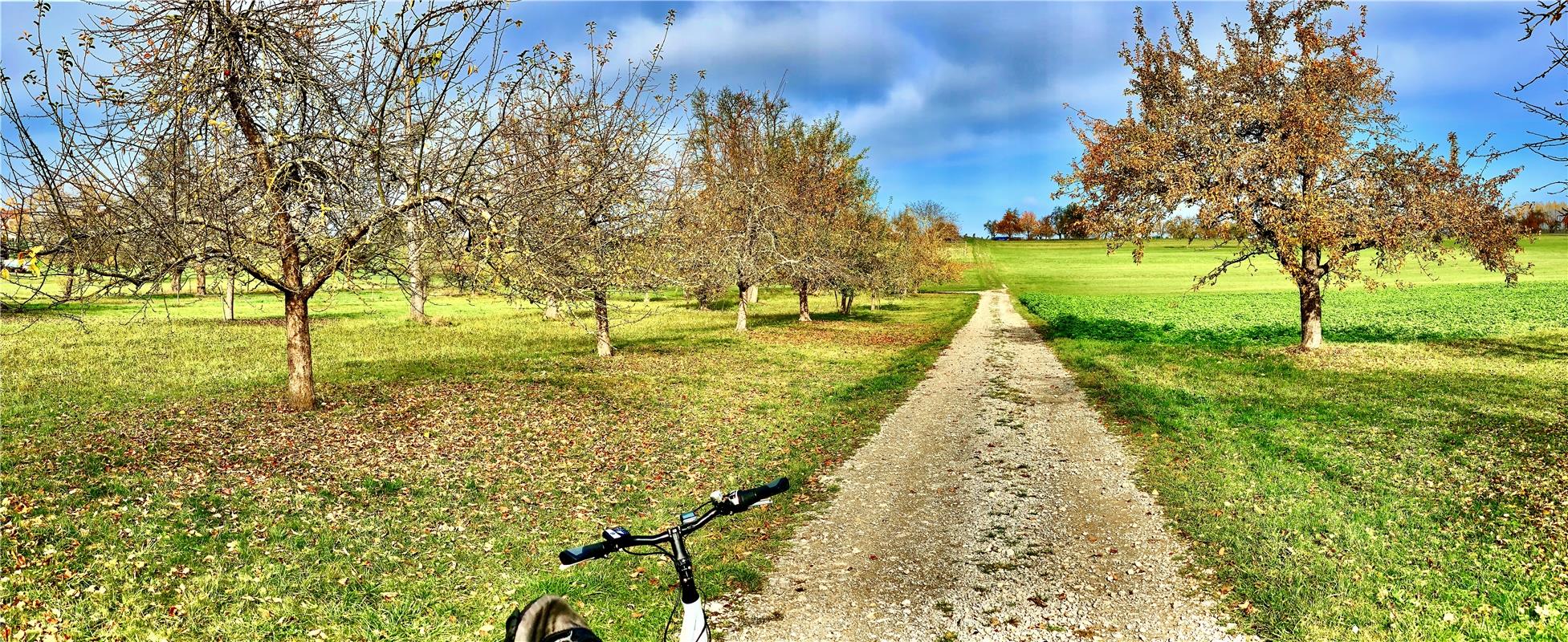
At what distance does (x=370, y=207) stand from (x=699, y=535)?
6.85m

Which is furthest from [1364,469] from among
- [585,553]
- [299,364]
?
[299,364]

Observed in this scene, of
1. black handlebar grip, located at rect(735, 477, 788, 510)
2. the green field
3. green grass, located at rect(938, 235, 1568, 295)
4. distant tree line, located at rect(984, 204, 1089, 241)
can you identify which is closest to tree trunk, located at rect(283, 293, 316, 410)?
black handlebar grip, located at rect(735, 477, 788, 510)

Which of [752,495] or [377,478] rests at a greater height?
[752,495]

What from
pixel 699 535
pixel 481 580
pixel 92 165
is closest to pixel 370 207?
pixel 92 165

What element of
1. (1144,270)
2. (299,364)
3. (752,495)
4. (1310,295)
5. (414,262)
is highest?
(1144,270)

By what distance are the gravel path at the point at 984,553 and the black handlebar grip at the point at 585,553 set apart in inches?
139

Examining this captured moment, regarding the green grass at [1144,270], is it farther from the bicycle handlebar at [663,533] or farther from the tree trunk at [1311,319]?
the bicycle handlebar at [663,533]

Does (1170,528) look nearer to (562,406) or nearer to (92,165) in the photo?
(562,406)

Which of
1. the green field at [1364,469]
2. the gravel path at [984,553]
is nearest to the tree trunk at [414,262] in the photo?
the gravel path at [984,553]

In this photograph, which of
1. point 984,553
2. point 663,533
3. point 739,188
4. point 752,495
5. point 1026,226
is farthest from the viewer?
point 1026,226

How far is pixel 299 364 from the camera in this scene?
14.2 metres

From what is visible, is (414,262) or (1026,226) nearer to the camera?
(414,262)

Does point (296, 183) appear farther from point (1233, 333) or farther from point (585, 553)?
point (1233, 333)

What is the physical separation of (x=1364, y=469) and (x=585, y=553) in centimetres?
1262
